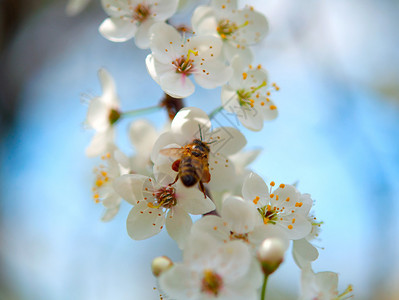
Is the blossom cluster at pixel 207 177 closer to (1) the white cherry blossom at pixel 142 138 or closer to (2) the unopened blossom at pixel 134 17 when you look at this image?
(2) the unopened blossom at pixel 134 17

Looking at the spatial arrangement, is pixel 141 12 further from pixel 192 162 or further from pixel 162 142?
pixel 192 162

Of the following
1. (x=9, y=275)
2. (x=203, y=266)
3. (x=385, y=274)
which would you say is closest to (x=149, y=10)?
(x=203, y=266)

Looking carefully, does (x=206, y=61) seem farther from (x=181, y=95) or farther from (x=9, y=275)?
(x=9, y=275)

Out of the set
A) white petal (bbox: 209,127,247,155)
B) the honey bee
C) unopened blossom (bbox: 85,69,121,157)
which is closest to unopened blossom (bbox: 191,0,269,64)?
white petal (bbox: 209,127,247,155)

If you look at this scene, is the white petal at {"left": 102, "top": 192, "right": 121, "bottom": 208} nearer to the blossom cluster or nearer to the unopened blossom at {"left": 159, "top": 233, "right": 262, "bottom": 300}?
the blossom cluster

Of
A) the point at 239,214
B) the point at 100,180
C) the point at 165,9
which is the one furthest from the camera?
the point at 100,180

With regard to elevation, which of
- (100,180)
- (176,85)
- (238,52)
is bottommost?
(100,180)

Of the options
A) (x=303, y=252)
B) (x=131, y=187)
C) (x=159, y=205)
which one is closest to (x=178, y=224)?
(x=159, y=205)
